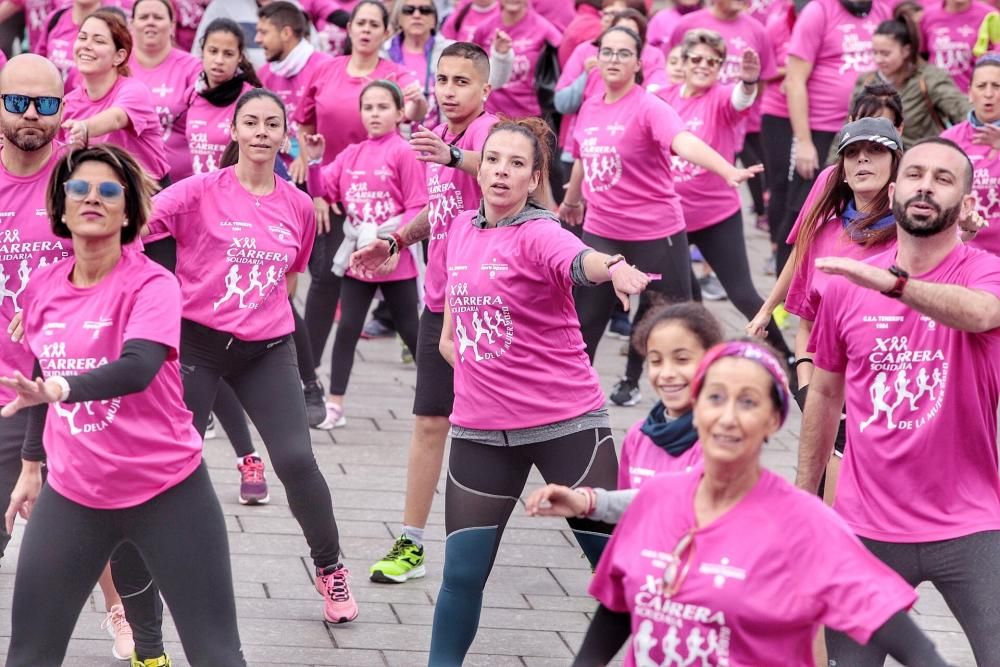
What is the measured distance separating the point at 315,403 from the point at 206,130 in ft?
5.15

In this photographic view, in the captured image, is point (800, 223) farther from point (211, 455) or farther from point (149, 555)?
point (211, 455)

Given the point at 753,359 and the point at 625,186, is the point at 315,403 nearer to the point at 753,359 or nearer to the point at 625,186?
the point at 625,186

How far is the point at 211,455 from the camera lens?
27.4ft

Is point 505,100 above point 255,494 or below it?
above

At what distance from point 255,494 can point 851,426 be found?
3615 millimetres

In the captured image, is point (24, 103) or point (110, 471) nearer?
point (110, 471)

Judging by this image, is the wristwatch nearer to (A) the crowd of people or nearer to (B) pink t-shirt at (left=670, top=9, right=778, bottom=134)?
(A) the crowd of people

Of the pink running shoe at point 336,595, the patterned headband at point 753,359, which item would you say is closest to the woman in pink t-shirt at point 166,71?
the pink running shoe at point 336,595

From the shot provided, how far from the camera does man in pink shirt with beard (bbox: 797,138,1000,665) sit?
14.8 feet

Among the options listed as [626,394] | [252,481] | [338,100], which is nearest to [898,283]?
[252,481]

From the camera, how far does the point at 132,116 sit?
736 cm

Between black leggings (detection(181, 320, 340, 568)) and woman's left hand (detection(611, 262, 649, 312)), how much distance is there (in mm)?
1838

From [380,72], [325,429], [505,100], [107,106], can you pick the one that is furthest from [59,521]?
[505,100]

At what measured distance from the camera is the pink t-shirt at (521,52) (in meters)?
11.3
